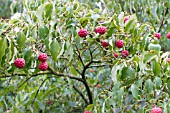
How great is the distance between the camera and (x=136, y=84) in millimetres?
1714

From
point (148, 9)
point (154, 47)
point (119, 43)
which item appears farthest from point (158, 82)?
point (148, 9)

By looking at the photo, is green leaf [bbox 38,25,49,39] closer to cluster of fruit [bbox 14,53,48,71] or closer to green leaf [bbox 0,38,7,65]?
cluster of fruit [bbox 14,53,48,71]

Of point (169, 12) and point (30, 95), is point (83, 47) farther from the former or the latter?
point (169, 12)

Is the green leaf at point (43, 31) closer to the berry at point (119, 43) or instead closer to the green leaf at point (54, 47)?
the green leaf at point (54, 47)

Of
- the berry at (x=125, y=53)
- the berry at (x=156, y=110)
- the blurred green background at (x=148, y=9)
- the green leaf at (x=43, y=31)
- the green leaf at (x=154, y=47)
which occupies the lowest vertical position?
the berry at (x=156, y=110)

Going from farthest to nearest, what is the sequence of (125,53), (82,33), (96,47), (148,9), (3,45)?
(148,9) → (96,47) → (125,53) → (82,33) → (3,45)

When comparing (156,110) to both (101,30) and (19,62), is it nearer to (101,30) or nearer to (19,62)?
(101,30)

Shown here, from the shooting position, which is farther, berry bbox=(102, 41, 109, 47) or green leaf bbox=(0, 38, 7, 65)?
berry bbox=(102, 41, 109, 47)

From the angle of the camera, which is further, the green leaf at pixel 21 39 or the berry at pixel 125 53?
the berry at pixel 125 53

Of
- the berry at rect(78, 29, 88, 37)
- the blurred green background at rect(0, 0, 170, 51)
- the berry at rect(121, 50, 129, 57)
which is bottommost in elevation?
the berry at rect(121, 50, 129, 57)

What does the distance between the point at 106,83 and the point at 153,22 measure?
3.16ft

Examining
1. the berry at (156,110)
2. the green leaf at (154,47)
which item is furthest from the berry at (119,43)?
the berry at (156,110)

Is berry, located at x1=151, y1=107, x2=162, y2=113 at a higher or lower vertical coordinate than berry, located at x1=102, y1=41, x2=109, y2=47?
lower

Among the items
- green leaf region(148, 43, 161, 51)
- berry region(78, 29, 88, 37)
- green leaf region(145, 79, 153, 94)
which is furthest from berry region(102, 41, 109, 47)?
green leaf region(145, 79, 153, 94)
